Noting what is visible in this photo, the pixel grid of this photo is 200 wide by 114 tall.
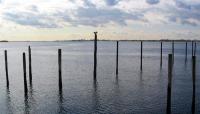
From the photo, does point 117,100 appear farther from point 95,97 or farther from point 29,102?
point 29,102

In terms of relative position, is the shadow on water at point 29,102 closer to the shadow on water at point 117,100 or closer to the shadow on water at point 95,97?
the shadow on water at point 95,97

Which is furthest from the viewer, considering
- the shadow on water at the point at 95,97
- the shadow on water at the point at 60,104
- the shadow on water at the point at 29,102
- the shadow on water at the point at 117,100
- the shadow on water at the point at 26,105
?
the shadow on water at the point at 95,97

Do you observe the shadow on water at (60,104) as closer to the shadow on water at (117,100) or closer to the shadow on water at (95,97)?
the shadow on water at (95,97)

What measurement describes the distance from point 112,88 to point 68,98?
22.0 feet

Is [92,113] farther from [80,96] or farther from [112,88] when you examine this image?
[112,88]

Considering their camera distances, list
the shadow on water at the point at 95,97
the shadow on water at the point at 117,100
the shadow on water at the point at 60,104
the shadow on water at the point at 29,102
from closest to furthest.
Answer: the shadow on water at the point at 60,104
the shadow on water at the point at 117,100
the shadow on water at the point at 29,102
the shadow on water at the point at 95,97

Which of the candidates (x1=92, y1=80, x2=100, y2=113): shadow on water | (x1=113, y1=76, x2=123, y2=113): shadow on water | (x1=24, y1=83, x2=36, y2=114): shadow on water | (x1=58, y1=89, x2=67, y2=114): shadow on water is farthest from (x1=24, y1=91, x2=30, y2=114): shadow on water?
(x1=113, y1=76, x2=123, y2=113): shadow on water

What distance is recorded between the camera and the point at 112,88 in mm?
34375

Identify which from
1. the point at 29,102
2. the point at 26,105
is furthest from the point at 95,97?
the point at 26,105

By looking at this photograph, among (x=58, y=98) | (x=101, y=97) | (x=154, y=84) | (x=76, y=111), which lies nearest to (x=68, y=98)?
(x=58, y=98)

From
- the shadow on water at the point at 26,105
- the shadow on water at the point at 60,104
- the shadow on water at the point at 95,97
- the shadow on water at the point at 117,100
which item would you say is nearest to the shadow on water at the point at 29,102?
the shadow on water at the point at 26,105

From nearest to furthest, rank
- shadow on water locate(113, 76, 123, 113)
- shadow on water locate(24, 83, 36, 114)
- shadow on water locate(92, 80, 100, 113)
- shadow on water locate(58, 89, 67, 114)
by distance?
1. shadow on water locate(58, 89, 67, 114)
2. shadow on water locate(113, 76, 123, 113)
3. shadow on water locate(24, 83, 36, 114)
4. shadow on water locate(92, 80, 100, 113)

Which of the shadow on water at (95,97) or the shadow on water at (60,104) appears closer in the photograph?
the shadow on water at (60,104)

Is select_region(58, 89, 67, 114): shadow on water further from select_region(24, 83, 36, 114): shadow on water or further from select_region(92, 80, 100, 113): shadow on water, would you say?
select_region(92, 80, 100, 113): shadow on water
